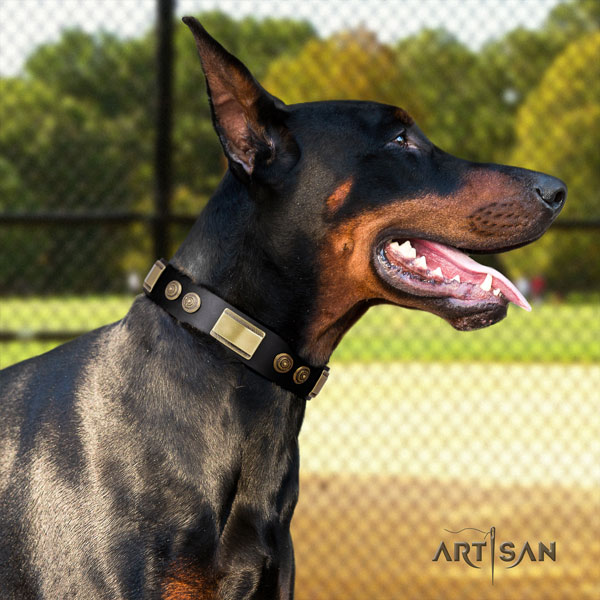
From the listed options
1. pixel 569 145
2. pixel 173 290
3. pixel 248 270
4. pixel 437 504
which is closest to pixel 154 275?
pixel 173 290

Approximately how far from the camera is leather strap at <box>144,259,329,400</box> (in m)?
1.91

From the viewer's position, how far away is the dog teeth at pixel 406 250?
2.10 m

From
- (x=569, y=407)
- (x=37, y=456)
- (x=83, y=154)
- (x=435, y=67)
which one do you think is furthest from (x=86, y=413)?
(x=569, y=407)

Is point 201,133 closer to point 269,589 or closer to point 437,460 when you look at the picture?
point 269,589

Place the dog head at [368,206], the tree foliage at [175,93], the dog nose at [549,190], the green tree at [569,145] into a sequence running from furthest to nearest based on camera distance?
the green tree at [569,145], the tree foliage at [175,93], the dog nose at [549,190], the dog head at [368,206]

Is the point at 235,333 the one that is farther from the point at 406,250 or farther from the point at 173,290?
the point at 406,250

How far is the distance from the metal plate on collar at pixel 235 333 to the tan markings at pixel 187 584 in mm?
502

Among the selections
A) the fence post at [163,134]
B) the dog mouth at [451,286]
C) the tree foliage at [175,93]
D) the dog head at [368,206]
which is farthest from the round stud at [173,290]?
the tree foliage at [175,93]

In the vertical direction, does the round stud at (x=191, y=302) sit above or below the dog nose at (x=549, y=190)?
below

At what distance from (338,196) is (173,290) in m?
0.48

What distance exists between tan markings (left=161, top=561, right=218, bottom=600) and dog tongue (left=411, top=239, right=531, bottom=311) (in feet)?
3.31

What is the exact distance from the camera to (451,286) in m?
2.10

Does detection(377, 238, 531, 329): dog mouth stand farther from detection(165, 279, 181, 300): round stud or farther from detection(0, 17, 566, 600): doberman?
detection(165, 279, 181, 300): round stud

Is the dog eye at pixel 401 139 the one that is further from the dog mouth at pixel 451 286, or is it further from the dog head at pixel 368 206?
the dog mouth at pixel 451 286
